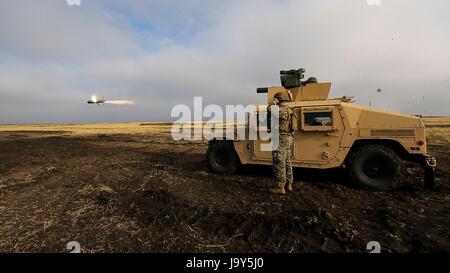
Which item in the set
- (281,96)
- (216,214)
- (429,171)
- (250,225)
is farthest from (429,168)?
(216,214)

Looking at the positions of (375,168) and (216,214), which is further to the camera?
(375,168)

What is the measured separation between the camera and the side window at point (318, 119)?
22.1ft

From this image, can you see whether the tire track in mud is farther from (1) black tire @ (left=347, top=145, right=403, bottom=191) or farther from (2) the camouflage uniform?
(1) black tire @ (left=347, top=145, right=403, bottom=191)

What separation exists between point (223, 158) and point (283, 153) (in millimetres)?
2450

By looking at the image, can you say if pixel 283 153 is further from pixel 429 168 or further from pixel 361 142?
pixel 429 168

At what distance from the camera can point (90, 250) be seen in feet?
13.1

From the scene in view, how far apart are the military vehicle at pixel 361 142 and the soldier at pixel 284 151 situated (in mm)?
599

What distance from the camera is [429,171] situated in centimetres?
645

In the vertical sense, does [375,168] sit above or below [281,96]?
below

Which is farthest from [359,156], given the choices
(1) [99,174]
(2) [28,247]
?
(1) [99,174]

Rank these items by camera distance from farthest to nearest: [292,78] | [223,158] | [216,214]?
[223,158], [292,78], [216,214]

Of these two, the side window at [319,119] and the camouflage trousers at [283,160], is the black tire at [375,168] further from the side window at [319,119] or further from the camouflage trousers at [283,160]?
the camouflage trousers at [283,160]
